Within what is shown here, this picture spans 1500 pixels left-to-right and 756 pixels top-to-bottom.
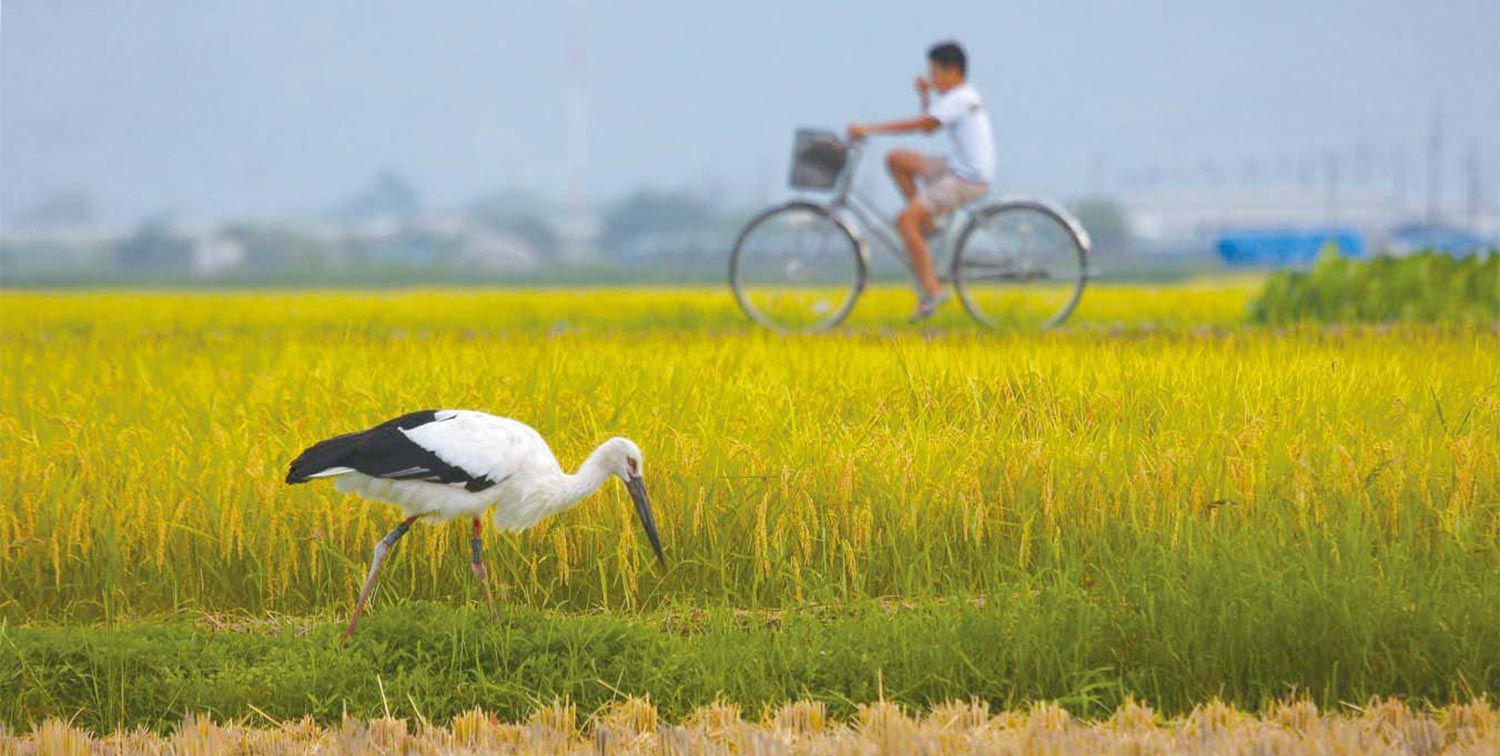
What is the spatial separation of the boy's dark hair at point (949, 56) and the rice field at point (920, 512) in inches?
148

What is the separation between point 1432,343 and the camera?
28.2 feet

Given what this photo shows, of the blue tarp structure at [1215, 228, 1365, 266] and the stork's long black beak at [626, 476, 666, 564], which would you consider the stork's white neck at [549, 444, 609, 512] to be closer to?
the stork's long black beak at [626, 476, 666, 564]

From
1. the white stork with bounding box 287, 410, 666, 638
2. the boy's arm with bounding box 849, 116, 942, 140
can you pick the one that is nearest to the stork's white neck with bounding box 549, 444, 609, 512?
the white stork with bounding box 287, 410, 666, 638

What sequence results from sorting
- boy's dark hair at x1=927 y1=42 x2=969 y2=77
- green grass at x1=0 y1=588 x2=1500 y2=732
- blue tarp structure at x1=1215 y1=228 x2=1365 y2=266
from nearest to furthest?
green grass at x1=0 y1=588 x2=1500 y2=732 < boy's dark hair at x1=927 y1=42 x2=969 y2=77 < blue tarp structure at x1=1215 y1=228 x2=1365 y2=266

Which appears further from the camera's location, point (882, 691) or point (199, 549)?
point (199, 549)

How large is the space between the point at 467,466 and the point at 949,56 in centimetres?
671

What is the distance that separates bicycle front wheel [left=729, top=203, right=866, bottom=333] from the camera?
10883mm

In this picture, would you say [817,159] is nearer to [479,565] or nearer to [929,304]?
[929,304]

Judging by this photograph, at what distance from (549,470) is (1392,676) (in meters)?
2.12

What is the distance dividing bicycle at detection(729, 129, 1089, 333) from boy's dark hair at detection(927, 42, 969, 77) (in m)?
0.90

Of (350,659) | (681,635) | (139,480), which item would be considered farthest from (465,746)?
(139,480)

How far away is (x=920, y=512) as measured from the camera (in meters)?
4.87

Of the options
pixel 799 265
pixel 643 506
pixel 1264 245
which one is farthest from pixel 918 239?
pixel 1264 245

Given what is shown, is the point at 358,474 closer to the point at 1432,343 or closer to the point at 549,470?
the point at 549,470
